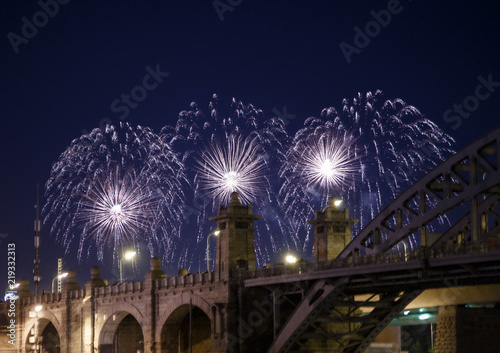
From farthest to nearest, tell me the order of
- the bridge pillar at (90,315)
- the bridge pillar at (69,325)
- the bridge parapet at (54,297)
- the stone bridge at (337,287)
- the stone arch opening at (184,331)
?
the bridge parapet at (54,297), the bridge pillar at (69,325), the bridge pillar at (90,315), the stone arch opening at (184,331), the stone bridge at (337,287)

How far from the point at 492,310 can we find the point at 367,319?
8.49m

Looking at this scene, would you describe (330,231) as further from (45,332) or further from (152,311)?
(45,332)

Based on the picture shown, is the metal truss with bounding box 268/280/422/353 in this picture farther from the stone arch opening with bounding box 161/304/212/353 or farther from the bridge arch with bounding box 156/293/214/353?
the stone arch opening with bounding box 161/304/212/353

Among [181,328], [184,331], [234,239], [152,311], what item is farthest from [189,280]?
[184,331]

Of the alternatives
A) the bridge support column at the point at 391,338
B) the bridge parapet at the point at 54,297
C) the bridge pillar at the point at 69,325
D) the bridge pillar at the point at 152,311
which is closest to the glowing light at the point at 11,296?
the bridge parapet at the point at 54,297

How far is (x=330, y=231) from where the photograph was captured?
59.1 meters

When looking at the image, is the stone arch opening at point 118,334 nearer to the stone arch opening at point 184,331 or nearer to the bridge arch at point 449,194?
the stone arch opening at point 184,331

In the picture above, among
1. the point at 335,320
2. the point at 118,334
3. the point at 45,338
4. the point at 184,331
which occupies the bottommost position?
the point at 45,338

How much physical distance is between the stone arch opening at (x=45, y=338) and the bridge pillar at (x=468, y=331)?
183 ft

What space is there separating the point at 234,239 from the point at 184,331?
14.2 metres

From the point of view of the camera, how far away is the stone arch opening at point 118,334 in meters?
78.3

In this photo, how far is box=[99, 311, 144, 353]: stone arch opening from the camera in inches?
3083

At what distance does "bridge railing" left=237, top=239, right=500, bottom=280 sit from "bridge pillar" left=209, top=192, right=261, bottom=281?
0.96 meters

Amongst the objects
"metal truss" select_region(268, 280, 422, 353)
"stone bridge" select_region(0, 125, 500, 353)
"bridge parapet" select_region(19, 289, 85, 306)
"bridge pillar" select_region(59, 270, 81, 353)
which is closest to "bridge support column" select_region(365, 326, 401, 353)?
"stone bridge" select_region(0, 125, 500, 353)
